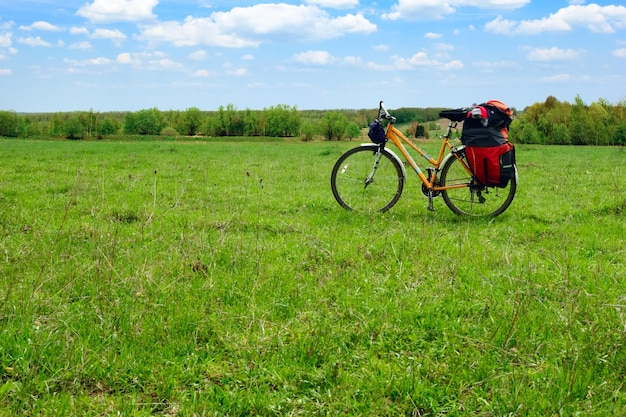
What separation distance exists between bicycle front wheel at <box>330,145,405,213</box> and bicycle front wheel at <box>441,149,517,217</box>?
0.75 m

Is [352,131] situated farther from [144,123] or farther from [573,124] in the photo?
[144,123]

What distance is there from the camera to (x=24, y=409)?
296 centimetres

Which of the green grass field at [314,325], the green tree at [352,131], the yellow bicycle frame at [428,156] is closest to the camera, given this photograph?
the green grass field at [314,325]

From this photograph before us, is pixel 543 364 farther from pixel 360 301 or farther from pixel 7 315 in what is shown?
pixel 7 315

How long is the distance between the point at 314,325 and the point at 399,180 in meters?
4.99

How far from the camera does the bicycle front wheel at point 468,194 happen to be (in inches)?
325

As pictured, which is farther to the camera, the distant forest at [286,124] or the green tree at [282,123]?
the green tree at [282,123]

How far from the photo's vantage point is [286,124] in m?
105

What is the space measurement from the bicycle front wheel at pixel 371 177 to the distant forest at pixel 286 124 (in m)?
26.5

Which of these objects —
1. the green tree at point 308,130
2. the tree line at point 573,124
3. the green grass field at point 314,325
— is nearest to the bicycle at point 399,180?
the green grass field at point 314,325

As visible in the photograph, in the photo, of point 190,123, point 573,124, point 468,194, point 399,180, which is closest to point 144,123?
point 190,123

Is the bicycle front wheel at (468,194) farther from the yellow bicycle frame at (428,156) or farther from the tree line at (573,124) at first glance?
the tree line at (573,124)

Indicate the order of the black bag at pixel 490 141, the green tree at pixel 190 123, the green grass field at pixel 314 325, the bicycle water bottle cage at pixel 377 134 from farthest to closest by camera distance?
the green tree at pixel 190 123 < the bicycle water bottle cage at pixel 377 134 < the black bag at pixel 490 141 < the green grass field at pixel 314 325

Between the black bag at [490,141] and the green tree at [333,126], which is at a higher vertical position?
the green tree at [333,126]
